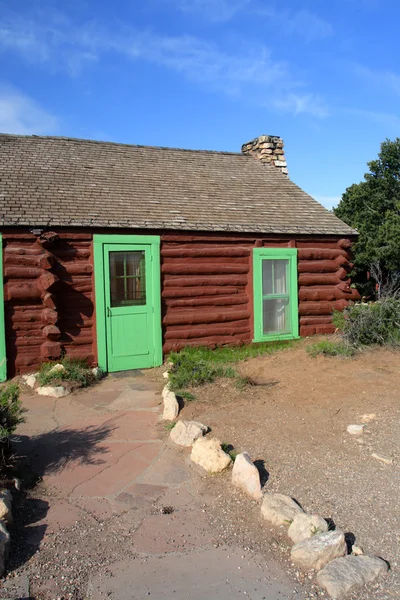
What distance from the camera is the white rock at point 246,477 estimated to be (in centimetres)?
427

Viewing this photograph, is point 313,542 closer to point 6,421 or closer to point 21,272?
point 6,421

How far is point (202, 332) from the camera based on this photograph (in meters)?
9.96

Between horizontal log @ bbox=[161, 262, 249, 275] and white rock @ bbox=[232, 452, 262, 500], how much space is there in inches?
217

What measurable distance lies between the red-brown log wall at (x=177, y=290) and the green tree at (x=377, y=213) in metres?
13.6

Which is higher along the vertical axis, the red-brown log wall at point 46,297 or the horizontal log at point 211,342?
the red-brown log wall at point 46,297

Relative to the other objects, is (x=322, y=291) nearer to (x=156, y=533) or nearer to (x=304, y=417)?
(x=304, y=417)

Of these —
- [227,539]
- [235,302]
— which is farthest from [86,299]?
[227,539]

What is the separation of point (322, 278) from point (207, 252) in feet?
9.85

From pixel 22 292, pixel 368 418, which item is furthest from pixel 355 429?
pixel 22 292

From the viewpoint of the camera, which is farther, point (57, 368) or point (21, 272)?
point (21, 272)

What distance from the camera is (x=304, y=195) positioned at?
12375 mm

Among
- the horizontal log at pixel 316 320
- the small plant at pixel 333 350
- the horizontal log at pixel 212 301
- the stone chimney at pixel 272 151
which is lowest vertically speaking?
the small plant at pixel 333 350

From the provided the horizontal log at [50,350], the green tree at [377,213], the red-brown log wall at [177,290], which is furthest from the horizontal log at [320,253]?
the green tree at [377,213]

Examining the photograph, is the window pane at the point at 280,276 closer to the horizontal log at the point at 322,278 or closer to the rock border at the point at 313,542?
the horizontal log at the point at 322,278
